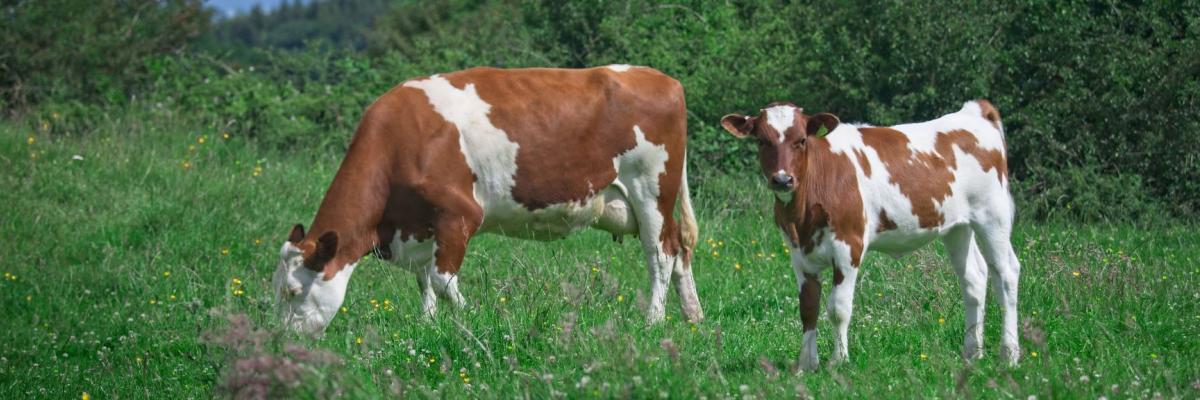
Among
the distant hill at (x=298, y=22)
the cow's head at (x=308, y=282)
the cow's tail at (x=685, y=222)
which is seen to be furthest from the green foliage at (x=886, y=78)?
the distant hill at (x=298, y=22)

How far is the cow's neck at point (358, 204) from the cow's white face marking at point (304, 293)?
0.11m

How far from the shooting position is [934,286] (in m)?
8.49

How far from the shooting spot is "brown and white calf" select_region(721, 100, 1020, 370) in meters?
6.87

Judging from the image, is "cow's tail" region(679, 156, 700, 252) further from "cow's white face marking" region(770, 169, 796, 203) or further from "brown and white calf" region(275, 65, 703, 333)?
"cow's white face marking" region(770, 169, 796, 203)

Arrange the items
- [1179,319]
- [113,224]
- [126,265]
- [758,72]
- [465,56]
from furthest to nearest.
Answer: [465,56] < [758,72] < [113,224] < [126,265] < [1179,319]

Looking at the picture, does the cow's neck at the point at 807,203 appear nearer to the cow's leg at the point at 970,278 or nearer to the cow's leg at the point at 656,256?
the cow's leg at the point at 970,278

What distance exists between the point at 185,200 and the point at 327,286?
4.64 m

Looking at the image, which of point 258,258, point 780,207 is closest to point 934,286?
point 780,207

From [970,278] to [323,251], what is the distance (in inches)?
151

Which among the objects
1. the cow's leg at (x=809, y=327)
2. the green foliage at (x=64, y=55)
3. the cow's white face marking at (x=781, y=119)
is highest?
the cow's white face marking at (x=781, y=119)

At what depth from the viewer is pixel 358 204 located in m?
8.70

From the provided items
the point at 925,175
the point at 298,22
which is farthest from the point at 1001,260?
the point at 298,22

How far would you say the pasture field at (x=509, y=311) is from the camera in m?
6.05

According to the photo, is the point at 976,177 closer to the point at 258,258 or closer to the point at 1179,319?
the point at 1179,319
